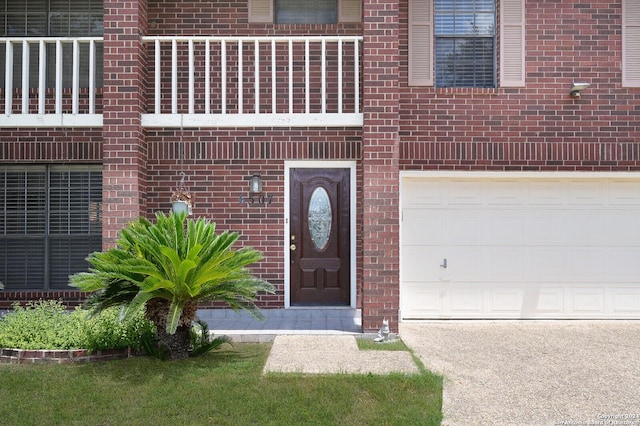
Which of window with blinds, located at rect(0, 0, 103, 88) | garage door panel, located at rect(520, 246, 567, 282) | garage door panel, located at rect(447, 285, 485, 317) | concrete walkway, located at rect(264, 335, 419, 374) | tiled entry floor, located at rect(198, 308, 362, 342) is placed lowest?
concrete walkway, located at rect(264, 335, 419, 374)

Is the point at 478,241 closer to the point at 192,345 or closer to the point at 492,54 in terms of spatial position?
the point at 492,54

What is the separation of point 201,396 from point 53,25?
702cm

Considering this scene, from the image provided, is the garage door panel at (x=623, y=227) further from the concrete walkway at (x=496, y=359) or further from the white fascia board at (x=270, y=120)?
the white fascia board at (x=270, y=120)

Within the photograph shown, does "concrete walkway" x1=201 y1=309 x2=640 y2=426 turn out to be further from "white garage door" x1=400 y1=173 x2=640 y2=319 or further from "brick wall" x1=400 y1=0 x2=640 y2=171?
"brick wall" x1=400 y1=0 x2=640 y2=171

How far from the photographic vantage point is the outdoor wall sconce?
8.68 meters

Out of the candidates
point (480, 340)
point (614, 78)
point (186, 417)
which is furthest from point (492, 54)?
point (186, 417)

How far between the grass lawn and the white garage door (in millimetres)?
3390

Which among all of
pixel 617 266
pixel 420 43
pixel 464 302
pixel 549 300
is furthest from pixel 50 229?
pixel 617 266

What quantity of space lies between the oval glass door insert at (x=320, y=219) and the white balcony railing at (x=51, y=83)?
3392 mm

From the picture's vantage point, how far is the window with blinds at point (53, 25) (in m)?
9.35

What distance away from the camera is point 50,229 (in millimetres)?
9164

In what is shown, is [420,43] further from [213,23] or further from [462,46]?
[213,23]

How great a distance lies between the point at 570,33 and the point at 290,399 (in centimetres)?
713

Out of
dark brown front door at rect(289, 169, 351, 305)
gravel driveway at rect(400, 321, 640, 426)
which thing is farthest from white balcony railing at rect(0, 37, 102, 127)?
gravel driveway at rect(400, 321, 640, 426)
